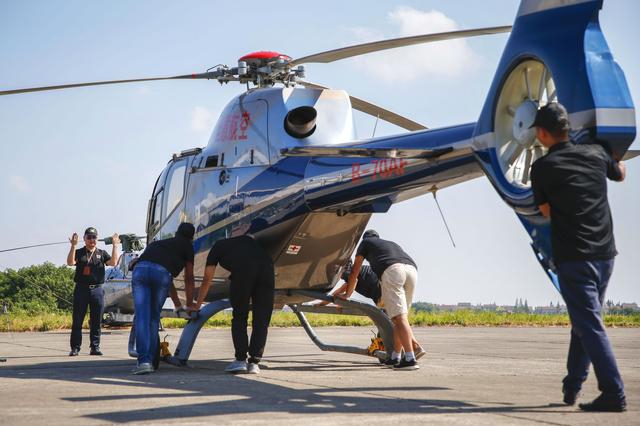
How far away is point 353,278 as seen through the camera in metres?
11.0

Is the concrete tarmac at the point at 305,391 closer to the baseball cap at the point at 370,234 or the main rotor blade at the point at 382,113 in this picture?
the baseball cap at the point at 370,234

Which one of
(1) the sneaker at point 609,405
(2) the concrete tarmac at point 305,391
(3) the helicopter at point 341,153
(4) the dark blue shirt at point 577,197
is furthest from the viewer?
(3) the helicopter at point 341,153

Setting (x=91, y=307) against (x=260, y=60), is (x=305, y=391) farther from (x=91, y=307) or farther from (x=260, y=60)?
(x=91, y=307)

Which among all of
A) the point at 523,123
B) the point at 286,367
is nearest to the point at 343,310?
the point at 286,367

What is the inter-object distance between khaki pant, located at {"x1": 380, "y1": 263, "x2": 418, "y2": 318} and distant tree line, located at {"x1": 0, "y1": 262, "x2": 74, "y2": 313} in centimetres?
5170

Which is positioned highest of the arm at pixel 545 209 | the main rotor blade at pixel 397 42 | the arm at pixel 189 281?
the main rotor blade at pixel 397 42

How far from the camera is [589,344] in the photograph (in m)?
5.96

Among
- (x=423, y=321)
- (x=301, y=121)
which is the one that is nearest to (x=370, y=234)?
(x=301, y=121)

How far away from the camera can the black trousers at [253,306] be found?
9547mm

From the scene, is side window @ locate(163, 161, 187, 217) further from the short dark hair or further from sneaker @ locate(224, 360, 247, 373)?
sneaker @ locate(224, 360, 247, 373)

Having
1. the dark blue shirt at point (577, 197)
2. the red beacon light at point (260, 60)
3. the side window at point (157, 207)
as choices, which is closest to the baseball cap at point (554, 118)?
the dark blue shirt at point (577, 197)

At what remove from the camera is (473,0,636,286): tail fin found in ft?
20.6

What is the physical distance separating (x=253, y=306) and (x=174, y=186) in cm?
→ 338

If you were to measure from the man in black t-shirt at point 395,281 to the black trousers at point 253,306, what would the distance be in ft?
4.97
